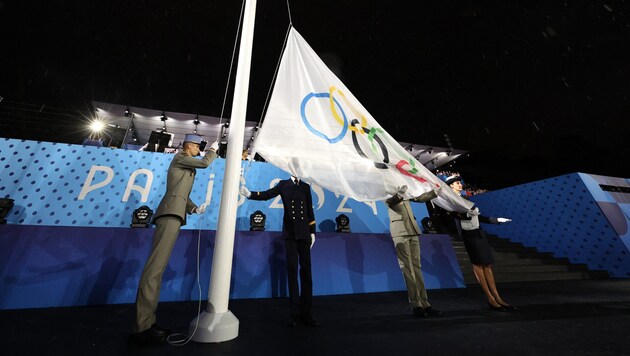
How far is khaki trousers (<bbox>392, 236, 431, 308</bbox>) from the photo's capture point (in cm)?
373

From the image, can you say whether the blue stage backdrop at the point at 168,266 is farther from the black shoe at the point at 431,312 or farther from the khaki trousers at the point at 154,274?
the khaki trousers at the point at 154,274

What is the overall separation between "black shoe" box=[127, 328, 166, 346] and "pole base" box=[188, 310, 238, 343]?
0.26 meters

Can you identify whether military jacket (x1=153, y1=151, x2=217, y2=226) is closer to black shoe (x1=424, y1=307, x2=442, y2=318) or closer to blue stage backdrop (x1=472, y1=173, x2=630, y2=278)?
black shoe (x1=424, y1=307, x2=442, y2=318)

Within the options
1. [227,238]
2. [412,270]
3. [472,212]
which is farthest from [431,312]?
[227,238]

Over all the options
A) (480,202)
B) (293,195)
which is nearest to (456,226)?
(480,202)

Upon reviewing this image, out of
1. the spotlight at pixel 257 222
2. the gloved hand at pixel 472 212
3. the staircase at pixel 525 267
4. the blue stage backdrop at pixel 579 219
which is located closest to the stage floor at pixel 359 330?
the gloved hand at pixel 472 212

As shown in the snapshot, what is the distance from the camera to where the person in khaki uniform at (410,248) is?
3.66m

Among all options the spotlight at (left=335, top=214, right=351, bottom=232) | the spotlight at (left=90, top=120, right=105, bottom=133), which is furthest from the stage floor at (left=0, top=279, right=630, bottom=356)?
the spotlight at (left=90, top=120, right=105, bottom=133)

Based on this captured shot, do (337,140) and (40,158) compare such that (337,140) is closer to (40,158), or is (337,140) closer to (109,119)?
(40,158)

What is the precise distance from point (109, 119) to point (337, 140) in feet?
51.1

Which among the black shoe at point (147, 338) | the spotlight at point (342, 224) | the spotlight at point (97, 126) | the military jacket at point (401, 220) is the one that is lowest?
the black shoe at point (147, 338)

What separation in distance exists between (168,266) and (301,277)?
2456 millimetres

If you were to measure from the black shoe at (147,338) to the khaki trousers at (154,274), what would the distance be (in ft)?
0.13

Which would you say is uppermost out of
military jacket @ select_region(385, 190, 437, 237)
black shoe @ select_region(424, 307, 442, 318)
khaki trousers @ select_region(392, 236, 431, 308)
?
military jacket @ select_region(385, 190, 437, 237)
